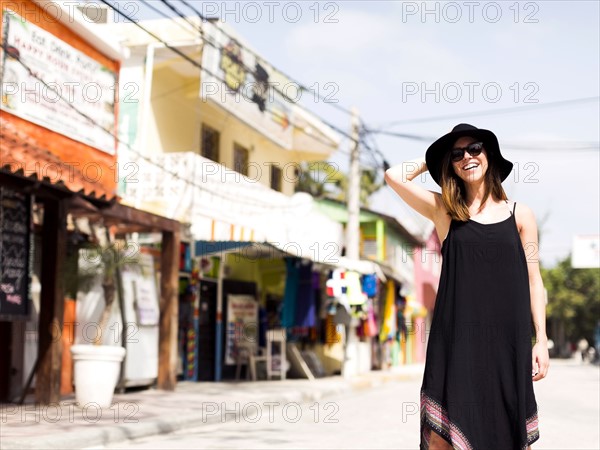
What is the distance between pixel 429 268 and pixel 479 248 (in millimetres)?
46230

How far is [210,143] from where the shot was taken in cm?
2222

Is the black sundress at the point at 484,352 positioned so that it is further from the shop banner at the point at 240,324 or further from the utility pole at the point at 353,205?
the utility pole at the point at 353,205

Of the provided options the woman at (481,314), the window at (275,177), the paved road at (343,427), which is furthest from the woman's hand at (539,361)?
the window at (275,177)

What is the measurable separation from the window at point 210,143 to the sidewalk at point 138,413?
6.10 metres

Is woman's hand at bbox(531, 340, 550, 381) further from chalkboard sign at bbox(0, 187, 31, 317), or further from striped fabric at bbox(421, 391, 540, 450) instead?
chalkboard sign at bbox(0, 187, 31, 317)

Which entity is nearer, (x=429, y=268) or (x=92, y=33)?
(x=92, y=33)

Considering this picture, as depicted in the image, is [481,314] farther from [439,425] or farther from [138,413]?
[138,413]

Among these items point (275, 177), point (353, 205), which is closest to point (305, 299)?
point (353, 205)

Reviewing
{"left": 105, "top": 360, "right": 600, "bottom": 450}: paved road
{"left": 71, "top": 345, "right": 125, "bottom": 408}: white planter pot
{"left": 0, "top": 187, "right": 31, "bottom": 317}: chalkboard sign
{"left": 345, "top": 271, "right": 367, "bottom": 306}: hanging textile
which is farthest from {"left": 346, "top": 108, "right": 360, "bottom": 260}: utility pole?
{"left": 0, "top": 187, "right": 31, "bottom": 317}: chalkboard sign

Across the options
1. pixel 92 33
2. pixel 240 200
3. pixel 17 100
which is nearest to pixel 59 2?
pixel 92 33

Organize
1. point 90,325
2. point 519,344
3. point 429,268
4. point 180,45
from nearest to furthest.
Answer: point 519,344
point 90,325
point 180,45
point 429,268

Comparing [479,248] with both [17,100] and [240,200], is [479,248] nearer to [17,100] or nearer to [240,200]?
[17,100]

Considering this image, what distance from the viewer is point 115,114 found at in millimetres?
15586

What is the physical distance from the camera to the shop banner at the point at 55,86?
12.9 metres
